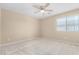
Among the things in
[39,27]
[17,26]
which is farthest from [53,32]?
[17,26]

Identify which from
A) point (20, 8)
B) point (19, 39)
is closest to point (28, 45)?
point (19, 39)

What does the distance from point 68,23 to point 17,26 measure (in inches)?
51.7

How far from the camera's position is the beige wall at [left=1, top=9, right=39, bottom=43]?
195cm

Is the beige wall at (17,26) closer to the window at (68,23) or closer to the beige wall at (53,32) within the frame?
the beige wall at (53,32)

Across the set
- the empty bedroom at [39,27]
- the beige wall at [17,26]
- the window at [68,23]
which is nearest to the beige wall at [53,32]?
the empty bedroom at [39,27]

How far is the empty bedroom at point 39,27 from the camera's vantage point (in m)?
1.92

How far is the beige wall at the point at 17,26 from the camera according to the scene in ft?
6.40

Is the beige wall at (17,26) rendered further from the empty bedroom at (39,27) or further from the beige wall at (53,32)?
the beige wall at (53,32)

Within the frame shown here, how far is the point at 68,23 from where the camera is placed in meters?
1.97

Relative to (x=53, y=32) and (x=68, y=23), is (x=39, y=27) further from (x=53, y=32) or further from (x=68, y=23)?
(x=68, y=23)

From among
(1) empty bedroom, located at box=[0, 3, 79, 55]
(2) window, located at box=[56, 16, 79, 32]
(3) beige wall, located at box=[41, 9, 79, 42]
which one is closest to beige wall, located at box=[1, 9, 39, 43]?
(1) empty bedroom, located at box=[0, 3, 79, 55]

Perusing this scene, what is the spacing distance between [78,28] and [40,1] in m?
1.15

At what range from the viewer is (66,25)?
1.98m

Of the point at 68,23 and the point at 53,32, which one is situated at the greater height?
the point at 68,23
